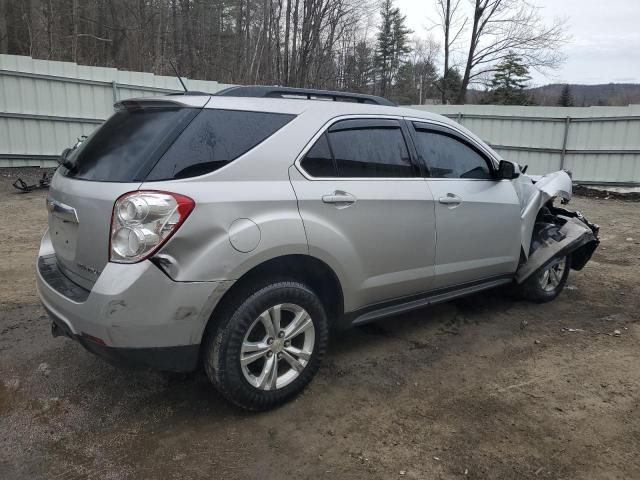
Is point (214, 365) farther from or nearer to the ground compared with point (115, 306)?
nearer to the ground

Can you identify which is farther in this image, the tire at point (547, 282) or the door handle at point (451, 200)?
the tire at point (547, 282)

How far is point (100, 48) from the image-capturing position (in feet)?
74.5

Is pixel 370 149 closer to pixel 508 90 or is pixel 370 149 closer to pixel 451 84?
pixel 451 84

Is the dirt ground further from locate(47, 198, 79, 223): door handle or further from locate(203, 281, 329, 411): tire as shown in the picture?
locate(47, 198, 79, 223): door handle

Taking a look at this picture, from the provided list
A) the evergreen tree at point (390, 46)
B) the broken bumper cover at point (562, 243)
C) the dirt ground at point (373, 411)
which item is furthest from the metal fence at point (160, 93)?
the evergreen tree at point (390, 46)

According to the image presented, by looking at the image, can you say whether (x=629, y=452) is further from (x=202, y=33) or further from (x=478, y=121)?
(x=202, y=33)

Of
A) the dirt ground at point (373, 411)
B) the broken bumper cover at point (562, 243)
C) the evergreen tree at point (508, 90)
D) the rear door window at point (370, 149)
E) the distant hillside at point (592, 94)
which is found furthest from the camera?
the distant hillside at point (592, 94)

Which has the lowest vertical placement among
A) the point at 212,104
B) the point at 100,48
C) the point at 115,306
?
the point at 115,306

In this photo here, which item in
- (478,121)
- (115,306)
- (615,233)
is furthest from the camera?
(478,121)

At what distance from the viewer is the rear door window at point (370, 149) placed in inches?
122

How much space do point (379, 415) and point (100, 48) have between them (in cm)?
2446

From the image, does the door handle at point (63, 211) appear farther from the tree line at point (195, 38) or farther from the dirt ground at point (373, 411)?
the tree line at point (195, 38)

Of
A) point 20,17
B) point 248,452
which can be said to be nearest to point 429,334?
point 248,452

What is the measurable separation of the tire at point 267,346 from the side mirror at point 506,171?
81.7 inches
